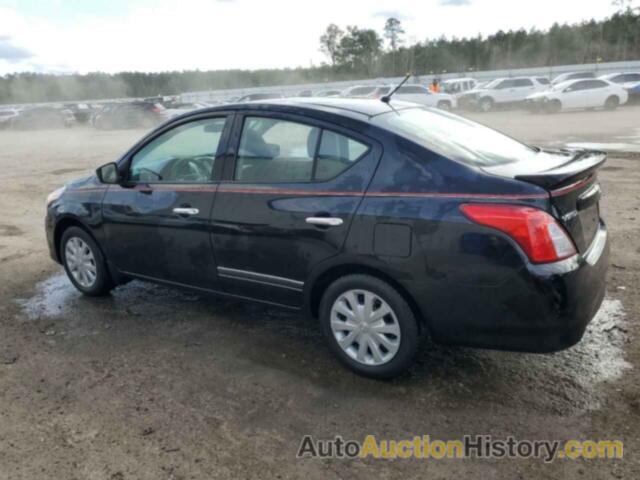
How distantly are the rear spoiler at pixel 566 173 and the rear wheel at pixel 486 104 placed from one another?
27572 millimetres

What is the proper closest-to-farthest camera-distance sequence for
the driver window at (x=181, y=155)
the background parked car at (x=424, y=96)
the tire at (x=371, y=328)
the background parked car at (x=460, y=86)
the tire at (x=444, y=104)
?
the tire at (x=371, y=328) → the driver window at (x=181, y=155) → the background parked car at (x=424, y=96) → the tire at (x=444, y=104) → the background parked car at (x=460, y=86)

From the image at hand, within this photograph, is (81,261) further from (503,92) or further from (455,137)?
(503,92)

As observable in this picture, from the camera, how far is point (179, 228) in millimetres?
4051

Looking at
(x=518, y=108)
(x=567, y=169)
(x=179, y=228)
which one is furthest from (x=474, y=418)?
(x=518, y=108)

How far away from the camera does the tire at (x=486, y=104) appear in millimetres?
29406

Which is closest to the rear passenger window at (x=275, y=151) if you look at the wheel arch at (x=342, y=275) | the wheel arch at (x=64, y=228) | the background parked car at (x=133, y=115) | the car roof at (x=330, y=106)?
the car roof at (x=330, y=106)

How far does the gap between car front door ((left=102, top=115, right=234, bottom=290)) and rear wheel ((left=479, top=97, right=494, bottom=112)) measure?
2770 cm

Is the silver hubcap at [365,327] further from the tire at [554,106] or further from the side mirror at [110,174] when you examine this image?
the tire at [554,106]

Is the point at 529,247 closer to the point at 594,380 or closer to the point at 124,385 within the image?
the point at 594,380

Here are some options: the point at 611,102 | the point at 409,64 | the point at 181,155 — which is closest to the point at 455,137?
the point at 181,155

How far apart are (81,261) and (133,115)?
26.9 metres

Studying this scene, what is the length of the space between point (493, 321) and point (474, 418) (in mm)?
523

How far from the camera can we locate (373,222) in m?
3.16

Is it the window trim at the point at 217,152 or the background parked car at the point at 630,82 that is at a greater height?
the window trim at the point at 217,152
